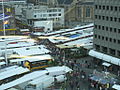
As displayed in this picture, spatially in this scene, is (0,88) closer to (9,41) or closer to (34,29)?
(9,41)

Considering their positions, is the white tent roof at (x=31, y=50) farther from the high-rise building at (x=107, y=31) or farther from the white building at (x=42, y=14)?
the white building at (x=42, y=14)

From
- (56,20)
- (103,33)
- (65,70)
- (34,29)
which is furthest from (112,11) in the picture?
(56,20)

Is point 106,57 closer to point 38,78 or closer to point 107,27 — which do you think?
point 107,27

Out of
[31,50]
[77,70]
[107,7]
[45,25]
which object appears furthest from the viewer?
[45,25]

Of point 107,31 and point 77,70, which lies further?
point 107,31

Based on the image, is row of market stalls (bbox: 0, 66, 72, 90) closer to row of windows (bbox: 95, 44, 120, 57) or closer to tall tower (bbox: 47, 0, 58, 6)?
row of windows (bbox: 95, 44, 120, 57)

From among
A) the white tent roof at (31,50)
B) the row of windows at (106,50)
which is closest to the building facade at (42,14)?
the white tent roof at (31,50)

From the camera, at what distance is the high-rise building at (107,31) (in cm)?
2852

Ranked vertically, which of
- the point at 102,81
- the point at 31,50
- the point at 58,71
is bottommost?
the point at 102,81

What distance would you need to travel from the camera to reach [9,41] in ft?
132

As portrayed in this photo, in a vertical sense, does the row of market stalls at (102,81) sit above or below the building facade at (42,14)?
below

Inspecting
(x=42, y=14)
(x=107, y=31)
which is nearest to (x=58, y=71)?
(x=107, y=31)

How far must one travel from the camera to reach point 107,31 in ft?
99.2

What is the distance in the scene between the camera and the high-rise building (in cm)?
2852
